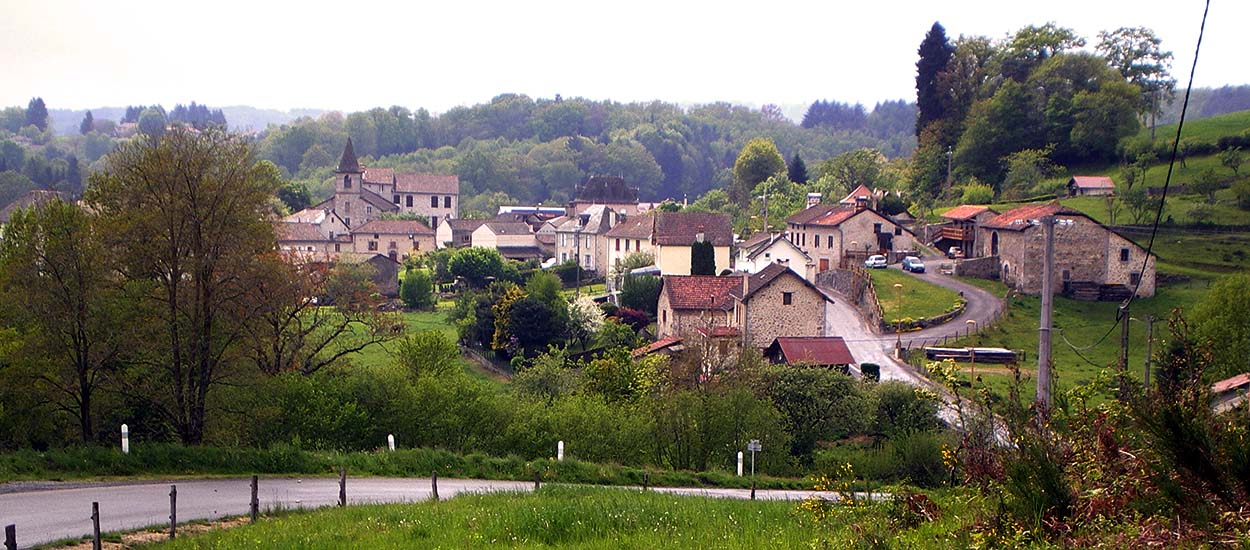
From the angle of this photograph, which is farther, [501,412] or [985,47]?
[985,47]

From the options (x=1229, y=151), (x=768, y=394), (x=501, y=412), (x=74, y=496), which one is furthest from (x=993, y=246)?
(x=74, y=496)

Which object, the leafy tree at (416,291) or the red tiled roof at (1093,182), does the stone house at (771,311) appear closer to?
the leafy tree at (416,291)

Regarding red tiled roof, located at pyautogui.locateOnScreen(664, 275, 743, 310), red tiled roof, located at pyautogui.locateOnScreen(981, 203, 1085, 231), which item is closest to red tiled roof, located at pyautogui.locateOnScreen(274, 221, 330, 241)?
red tiled roof, located at pyautogui.locateOnScreen(664, 275, 743, 310)

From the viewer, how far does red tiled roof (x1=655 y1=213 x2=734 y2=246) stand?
2338 inches

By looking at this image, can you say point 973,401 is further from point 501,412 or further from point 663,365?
point 663,365

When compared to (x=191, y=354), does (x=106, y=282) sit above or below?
above

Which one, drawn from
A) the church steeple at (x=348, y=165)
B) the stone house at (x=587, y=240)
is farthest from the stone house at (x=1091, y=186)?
the church steeple at (x=348, y=165)

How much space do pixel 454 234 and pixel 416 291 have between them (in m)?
29.1

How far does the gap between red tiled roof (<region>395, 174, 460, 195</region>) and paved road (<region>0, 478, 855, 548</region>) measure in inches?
3971

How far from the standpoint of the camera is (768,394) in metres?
30.5

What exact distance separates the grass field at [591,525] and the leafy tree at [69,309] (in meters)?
8.13

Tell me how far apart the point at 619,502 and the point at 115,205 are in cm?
1290

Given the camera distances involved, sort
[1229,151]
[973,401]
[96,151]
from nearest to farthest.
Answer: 1. [973,401]
2. [1229,151]
3. [96,151]

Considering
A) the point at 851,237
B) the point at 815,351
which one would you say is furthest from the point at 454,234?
the point at 815,351
